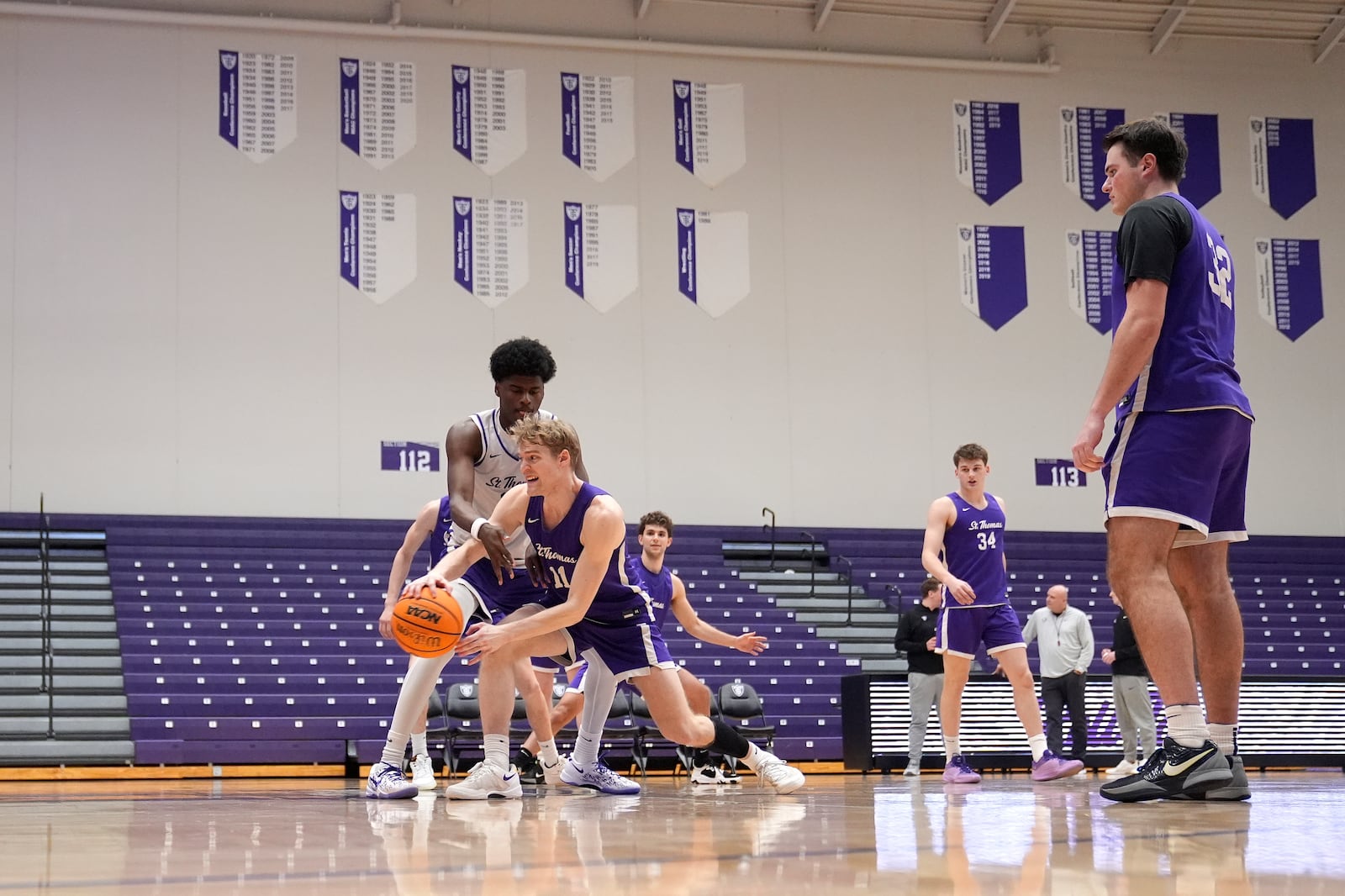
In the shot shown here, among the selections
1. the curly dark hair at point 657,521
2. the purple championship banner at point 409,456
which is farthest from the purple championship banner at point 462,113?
the curly dark hair at point 657,521

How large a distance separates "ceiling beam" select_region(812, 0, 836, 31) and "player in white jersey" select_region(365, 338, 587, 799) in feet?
43.6

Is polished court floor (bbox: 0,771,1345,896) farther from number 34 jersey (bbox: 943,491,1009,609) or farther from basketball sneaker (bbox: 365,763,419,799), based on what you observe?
number 34 jersey (bbox: 943,491,1009,609)

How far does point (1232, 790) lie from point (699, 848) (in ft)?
6.52

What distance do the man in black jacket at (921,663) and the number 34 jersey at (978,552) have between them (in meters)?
2.58

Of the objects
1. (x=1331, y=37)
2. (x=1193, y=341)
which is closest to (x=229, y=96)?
(x=1331, y=37)

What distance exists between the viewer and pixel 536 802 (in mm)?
5266

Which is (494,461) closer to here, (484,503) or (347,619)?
(484,503)

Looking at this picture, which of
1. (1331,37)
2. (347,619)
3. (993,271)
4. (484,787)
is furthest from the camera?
(1331,37)

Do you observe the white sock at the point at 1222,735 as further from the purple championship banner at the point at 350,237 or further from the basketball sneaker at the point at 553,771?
the purple championship banner at the point at 350,237

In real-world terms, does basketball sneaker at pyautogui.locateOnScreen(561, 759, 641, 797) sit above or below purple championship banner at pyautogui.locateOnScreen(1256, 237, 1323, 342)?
below

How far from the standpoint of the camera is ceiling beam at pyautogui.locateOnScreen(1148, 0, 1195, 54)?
18672mm

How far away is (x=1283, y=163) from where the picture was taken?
19797 mm

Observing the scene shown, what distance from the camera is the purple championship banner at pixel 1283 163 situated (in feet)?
64.8

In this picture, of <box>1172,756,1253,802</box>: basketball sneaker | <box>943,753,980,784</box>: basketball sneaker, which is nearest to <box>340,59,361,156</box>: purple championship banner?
<box>943,753,980,784</box>: basketball sneaker
